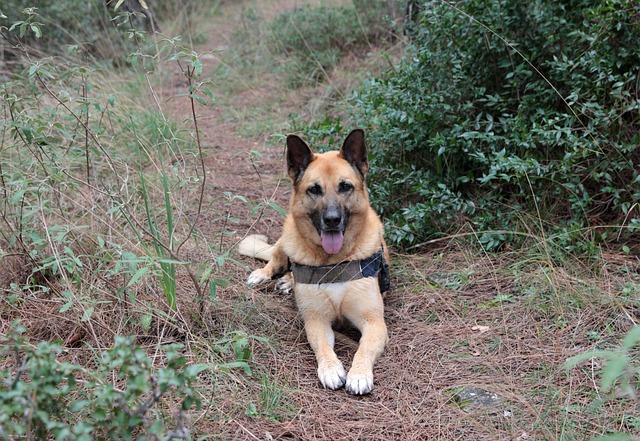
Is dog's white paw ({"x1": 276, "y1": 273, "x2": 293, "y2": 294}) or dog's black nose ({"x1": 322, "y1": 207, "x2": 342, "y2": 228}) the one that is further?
dog's white paw ({"x1": 276, "y1": 273, "x2": 293, "y2": 294})

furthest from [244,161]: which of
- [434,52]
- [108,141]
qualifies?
[434,52]

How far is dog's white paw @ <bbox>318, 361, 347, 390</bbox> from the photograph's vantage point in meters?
3.13

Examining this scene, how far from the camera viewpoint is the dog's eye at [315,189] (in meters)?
3.64

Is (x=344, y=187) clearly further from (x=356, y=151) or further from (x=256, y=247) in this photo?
(x=256, y=247)

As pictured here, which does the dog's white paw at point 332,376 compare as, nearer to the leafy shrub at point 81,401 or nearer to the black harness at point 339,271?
the black harness at point 339,271

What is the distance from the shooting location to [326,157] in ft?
12.4

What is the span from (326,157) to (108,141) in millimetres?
2572

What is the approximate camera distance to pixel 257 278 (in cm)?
439

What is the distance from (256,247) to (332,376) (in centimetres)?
185

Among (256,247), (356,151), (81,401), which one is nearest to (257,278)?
(256,247)

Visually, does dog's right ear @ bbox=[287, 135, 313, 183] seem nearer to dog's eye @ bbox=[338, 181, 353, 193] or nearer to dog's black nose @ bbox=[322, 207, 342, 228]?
dog's eye @ bbox=[338, 181, 353, 193]

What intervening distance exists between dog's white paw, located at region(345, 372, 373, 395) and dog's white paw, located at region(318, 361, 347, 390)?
0.19 ft

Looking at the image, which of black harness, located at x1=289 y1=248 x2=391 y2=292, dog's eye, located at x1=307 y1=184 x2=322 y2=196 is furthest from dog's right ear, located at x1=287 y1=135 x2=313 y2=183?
black harness, located at x1=289 y1=248 x2=391 y2=292

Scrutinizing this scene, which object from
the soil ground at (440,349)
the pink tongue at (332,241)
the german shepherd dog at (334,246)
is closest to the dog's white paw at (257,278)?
the soil ground at (440,349)
